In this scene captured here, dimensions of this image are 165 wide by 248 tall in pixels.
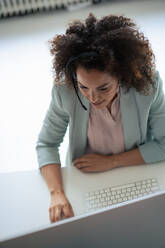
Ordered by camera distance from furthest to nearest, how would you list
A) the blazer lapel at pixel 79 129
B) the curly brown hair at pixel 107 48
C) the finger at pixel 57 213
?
the blazer lapel at pixel 79 129 → the finger at pixel 57 213 → the curly brown hair at pixel 107 48

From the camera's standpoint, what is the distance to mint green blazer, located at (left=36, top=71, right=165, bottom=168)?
1.07 m

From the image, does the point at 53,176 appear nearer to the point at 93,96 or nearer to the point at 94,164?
the point at 94,164

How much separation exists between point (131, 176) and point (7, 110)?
1.46 meters

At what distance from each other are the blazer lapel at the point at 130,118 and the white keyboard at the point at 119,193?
195 mm

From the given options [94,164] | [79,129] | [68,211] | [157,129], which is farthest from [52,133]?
[157,129]

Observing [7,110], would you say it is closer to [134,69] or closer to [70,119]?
[70,119]

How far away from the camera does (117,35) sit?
2.78ft

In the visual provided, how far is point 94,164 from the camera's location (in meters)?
1.11

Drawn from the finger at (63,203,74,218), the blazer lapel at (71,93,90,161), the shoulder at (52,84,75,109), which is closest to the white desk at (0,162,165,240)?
the finger at (63,203,74,218)

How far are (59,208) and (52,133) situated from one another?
0.32 meters

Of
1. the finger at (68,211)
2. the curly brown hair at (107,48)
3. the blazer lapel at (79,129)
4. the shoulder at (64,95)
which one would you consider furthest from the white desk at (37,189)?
the curly brown hair at (107,48)

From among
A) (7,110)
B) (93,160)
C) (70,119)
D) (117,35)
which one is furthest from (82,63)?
(7,110)

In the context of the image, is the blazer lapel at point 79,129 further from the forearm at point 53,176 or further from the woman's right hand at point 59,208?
the woman's right hand at point 59,208

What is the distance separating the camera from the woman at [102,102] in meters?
0.86
